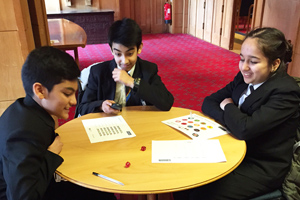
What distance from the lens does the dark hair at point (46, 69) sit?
48.9 inches

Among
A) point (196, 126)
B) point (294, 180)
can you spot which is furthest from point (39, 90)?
point (294, 180)

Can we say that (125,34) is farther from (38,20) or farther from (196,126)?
(38,20)

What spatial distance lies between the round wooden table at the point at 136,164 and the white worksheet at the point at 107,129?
3 centimetres

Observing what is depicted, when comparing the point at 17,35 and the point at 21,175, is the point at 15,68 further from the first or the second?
the point at 21,175

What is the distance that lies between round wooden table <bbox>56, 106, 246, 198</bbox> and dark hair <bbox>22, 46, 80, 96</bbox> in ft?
1.20

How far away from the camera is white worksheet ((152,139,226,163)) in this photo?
1.32 metres

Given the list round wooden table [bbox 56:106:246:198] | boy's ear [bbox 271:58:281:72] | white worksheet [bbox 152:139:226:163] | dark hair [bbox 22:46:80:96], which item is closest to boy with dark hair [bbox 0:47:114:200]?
dark hair [bbox 22:46:80:96]

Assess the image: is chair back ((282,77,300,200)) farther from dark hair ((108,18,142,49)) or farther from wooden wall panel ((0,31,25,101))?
wooden wall panel ((0,31,25,101))

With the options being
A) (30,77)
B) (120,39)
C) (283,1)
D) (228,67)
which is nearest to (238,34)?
(228,67)

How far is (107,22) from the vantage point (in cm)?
811

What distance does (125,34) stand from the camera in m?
1.86

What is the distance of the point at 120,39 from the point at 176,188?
42.8 inches

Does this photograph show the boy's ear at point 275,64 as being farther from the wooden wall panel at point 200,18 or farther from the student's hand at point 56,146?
the wooden wall panel at point 200,18

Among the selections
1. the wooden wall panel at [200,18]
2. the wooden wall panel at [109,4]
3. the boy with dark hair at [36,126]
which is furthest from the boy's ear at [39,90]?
the wooden wall panel at [109,4]
